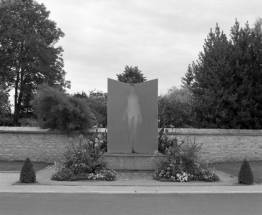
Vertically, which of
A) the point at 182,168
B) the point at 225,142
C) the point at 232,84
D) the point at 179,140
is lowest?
the point at 182,168

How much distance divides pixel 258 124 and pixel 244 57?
3905mm

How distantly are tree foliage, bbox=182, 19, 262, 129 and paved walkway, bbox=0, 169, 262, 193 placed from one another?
318 inches

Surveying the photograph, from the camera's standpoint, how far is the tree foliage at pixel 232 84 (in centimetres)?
2164

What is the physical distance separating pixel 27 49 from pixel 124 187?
1337 inches

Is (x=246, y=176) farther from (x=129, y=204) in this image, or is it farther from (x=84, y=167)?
(x=84, y=167)

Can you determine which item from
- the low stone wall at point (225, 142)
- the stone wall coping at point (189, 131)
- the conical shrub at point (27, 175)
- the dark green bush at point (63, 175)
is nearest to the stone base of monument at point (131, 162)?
the dark green bush at point (63, 175)

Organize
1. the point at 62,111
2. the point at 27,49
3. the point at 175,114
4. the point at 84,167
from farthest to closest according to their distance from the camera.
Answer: the point at 27,49, the point at 175,114, the point at 62,111, the point at 84,167

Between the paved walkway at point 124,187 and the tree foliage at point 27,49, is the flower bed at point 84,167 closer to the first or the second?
the paved walkway at point 124,187

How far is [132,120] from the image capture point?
16750 mm

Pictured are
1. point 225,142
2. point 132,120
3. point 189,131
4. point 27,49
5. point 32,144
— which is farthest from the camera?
point 27,49

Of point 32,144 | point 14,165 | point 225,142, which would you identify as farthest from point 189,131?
point 14,165

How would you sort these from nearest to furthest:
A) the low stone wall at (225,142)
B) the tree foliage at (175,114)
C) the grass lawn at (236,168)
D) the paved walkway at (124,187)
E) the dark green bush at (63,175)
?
1. the paved walkway at (124,187)
2. the dark green bush at (63,175)
3. the grass lawn at (236,168)
4. the low stone wall at (225,142)
5. the tree foliage at (175,114)

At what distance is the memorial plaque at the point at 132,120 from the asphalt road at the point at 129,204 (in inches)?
208

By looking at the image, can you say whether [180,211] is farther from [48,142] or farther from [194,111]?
[194,111]
